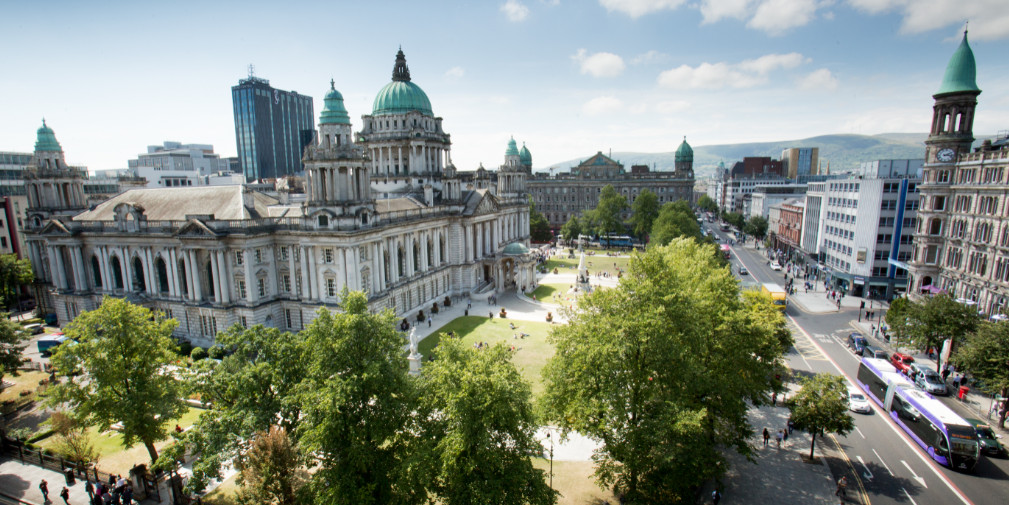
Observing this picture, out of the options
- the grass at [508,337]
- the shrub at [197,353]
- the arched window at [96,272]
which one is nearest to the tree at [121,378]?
the shrub at [197,353]

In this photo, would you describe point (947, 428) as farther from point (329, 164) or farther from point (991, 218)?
point (329, 164)

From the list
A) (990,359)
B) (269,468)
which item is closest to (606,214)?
(990,359)

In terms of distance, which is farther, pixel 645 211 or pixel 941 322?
pixel 645 211

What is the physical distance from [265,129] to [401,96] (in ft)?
444

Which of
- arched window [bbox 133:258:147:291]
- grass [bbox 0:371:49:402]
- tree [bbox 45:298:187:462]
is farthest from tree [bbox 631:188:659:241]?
grass [bbox 0:371:49:402]

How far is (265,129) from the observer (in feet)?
587

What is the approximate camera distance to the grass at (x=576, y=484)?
24.8m

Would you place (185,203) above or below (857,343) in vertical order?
above

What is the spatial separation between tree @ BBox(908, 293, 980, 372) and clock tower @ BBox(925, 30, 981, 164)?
77.5ft

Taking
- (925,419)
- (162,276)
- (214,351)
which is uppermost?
(162,276)

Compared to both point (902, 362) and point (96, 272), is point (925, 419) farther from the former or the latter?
point (96, 272)

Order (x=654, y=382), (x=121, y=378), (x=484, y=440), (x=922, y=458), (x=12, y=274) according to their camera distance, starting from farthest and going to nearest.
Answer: (x=12, y=274) → (x=922, y=458) → (x=121, y=378) → (x=654, y=382) → (x=484, y=440)

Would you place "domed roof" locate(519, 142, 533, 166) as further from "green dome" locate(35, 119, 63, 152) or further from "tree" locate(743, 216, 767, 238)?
"green dome" locate(35, 119, 63, 152)

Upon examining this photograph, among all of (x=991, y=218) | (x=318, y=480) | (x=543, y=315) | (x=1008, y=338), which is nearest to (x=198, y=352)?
(x=318, y=480)
